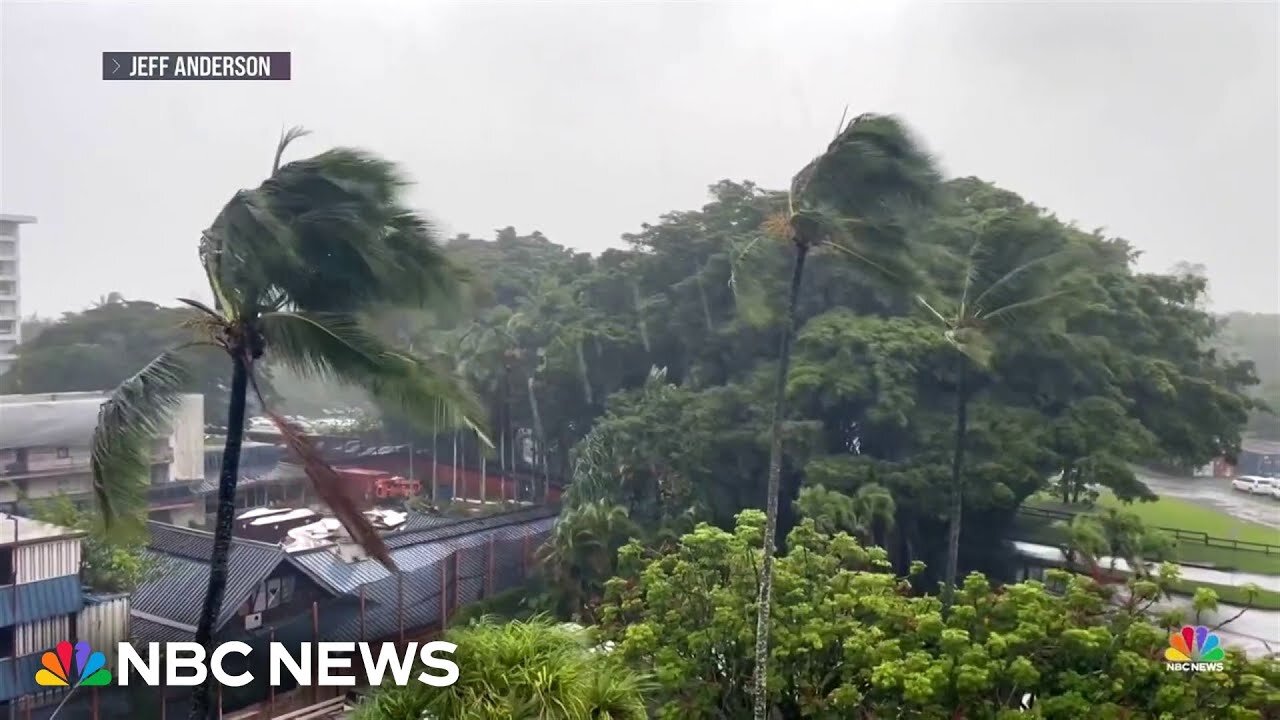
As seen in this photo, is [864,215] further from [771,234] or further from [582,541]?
[582,541]

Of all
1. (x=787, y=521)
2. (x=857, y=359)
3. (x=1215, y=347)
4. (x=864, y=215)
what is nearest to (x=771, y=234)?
(x=864, y=215)

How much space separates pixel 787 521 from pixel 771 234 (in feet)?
5.90

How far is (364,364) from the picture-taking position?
12.5 ft

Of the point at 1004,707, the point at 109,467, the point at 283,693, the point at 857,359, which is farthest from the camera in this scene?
the point at 857,359

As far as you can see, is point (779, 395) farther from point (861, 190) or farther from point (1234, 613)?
point (1234, 613)

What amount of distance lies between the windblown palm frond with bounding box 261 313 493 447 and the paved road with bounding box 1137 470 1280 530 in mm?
3707

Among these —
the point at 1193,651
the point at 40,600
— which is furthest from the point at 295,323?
the point at 1193,651

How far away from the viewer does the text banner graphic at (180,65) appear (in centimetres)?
448

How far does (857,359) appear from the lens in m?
5.49

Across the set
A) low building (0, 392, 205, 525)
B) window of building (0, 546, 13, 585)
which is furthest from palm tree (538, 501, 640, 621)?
window of building (0, 546, 13, 585)

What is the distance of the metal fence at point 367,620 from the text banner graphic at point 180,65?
8.13 feet

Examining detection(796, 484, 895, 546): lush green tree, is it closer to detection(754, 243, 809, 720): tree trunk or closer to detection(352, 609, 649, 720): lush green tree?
detection(754, 243, 809, 720): tree trunk

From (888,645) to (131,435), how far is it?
3023 millimetres

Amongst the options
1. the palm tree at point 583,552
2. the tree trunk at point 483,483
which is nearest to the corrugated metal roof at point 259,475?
the tree trunk at point 483,483
